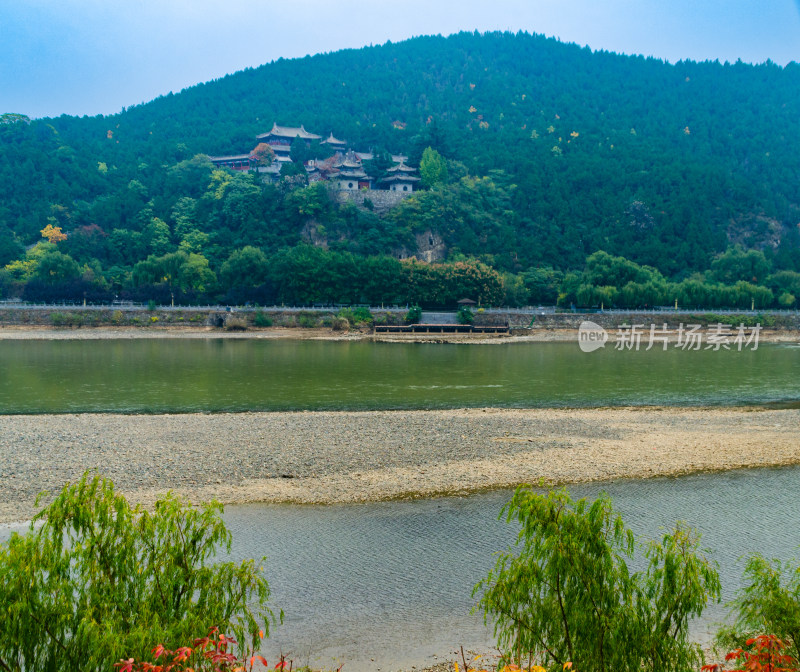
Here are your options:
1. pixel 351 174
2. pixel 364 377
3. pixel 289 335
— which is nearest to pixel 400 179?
pixel 351 174

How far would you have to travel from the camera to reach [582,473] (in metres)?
15.3

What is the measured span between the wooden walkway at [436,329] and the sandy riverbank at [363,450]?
125 feet

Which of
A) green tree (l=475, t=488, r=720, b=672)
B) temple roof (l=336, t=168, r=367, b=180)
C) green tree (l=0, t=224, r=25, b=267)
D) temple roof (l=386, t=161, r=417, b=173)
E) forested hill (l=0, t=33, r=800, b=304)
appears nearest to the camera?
green tree (l=475, t=488, r=720, b=672)

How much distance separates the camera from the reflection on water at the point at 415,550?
8602 mm

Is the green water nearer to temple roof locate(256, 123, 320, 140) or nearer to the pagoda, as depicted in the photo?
temple roof locate(256, 123, 320, 140)

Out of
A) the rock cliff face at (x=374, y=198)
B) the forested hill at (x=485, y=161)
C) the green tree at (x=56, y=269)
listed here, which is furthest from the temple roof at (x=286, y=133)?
the green tree at (x=56, y=269)

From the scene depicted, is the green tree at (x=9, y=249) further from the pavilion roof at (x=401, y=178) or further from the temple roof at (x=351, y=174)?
the pavilion roof at (x=401, y=178)

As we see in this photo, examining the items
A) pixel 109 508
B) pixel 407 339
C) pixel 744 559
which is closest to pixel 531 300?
pixel 407 339

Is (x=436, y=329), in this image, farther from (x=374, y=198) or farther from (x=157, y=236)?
(x=157, y=236)

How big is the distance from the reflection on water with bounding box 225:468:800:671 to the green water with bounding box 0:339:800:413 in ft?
36.0

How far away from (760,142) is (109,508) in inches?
5320

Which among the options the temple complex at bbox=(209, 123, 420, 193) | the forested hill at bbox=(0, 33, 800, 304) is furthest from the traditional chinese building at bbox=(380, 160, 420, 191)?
the forested hill at bbox=(0, 33, 800, 304)

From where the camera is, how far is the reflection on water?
28.2 feet

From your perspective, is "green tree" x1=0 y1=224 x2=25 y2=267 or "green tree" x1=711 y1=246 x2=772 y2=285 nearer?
"green tree" x1=711 y1=246 x2=772 y2=285
